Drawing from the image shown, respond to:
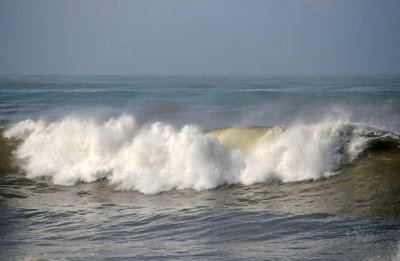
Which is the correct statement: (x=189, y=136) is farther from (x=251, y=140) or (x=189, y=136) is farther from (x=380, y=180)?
(x=380, y=180)

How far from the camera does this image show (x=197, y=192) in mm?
10109

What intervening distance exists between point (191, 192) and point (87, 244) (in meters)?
3.65

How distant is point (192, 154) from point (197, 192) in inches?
56.0

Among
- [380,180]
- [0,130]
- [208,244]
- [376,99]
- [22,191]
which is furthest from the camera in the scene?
[376,99]

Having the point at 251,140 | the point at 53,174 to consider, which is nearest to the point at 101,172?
the point at 53,174

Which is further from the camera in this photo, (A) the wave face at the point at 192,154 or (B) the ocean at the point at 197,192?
(A) the wave face at the point at 192,154

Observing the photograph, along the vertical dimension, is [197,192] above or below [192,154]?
below

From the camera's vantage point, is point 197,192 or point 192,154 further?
point 192,154

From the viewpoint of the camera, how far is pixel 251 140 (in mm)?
12281

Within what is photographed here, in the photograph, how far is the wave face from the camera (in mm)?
10719

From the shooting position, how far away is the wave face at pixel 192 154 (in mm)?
10719

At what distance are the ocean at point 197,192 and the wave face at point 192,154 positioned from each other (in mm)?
31

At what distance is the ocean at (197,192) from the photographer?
6488 millimetres

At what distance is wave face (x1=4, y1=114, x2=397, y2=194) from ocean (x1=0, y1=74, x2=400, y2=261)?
1.2 inches
